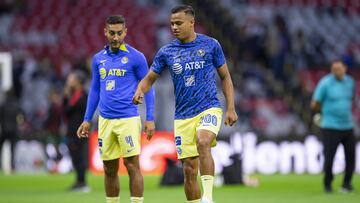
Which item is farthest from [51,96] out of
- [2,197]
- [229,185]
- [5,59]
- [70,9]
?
[2,197]

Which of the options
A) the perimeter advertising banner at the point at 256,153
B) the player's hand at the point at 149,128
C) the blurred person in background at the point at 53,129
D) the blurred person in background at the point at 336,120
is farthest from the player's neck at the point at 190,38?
the blurred person in background at the point at 53,129

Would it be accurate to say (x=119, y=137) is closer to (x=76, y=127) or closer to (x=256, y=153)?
(x=76, y=127)

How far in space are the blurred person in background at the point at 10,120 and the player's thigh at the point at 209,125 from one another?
1290 cm

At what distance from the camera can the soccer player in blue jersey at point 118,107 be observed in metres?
11.2

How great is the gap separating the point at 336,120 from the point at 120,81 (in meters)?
5.82

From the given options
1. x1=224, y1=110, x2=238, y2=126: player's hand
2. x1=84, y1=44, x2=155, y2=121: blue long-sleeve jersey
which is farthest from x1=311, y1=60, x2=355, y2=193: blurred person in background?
x1=224, y1=110, x2=238, y2=126: player's hand

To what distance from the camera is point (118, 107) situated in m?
11.3

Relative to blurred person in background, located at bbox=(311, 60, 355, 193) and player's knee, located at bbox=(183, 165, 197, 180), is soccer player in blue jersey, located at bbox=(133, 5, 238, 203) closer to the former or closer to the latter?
player's knee, located at bbox=(183, 165, 197, 180)

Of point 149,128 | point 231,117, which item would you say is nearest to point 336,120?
point 149,128

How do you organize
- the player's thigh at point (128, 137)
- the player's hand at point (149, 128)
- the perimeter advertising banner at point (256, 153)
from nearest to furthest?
1. the player's hand at point (149, 128)
2. the player's thigh at point (128, 137)
3. the perimeter advertising banner at point (256, 153)

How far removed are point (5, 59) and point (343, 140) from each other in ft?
36.0

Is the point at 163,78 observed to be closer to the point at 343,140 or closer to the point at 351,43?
the point at 351,43

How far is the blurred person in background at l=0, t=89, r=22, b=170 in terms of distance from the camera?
74.6 ft

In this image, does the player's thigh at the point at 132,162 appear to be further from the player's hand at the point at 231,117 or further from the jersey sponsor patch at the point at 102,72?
the player's hand at the point at 231,117
